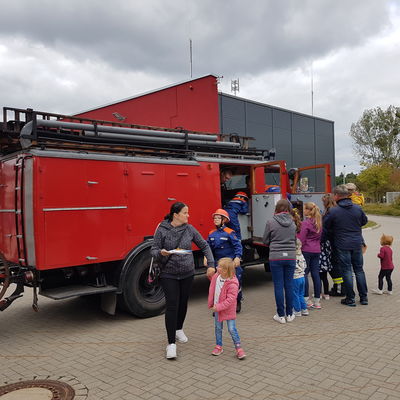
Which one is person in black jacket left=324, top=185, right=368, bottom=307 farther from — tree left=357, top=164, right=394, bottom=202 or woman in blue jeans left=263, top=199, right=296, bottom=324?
tree left=357, top=164, right=394, bottom=202

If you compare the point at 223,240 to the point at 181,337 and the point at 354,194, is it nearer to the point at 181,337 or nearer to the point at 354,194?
the point at 181,337

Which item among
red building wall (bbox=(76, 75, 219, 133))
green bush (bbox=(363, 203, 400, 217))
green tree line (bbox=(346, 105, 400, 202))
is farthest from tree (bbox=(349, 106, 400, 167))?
red building wall (bbox=(76, 75, 219, 133))

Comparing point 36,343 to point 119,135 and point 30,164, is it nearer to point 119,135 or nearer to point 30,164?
point 30,164

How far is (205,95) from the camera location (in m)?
14.6

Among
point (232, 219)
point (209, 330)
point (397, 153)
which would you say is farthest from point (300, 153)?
point (397, 153)

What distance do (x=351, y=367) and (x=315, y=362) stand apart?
13.6 inches

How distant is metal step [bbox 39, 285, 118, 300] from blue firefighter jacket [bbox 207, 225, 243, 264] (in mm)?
1499

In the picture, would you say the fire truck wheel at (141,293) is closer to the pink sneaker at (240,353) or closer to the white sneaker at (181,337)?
the white sneaker at (181,337)

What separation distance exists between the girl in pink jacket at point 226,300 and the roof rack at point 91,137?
2550mm

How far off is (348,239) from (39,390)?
4677mm

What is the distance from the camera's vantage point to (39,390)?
3617mm

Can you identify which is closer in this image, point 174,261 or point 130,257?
point 174,261

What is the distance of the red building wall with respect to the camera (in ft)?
47.7

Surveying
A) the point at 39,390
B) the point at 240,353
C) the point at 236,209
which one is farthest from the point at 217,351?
the point at 236,209
